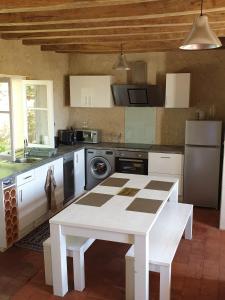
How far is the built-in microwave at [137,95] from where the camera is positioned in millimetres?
5527

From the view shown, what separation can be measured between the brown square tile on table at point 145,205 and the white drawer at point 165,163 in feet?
6.68

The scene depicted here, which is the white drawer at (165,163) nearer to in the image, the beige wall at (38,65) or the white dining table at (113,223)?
the white dining table at (113,223)

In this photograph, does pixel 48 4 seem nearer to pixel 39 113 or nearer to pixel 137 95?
pixel 39 113

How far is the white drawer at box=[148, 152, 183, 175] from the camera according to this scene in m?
5.27

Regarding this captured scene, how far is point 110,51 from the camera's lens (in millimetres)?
5566

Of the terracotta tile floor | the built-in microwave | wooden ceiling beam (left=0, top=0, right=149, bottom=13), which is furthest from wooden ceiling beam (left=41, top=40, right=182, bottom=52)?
the terracotta tile floor

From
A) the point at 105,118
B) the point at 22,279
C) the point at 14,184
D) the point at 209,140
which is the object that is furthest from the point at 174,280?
the point at 105,118

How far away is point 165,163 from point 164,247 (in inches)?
96.2

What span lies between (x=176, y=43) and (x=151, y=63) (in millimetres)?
909

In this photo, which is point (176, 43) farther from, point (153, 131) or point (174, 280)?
point (174, 280)

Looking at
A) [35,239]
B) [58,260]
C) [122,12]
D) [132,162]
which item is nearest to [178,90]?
Answer: [132,162]

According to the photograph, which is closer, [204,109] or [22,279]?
[22,279]

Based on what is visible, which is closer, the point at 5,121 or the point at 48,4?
the point at 48,4

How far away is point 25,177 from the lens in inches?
161
